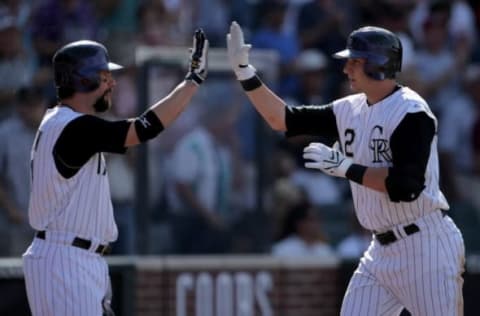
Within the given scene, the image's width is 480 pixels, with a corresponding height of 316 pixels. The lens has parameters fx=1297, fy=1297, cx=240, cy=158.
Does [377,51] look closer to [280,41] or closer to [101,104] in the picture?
[101,104]

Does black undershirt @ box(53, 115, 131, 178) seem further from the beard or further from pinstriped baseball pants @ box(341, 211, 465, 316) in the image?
pinstriped baseball pants @ box(341, 211, 465, 316)

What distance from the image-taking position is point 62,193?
6.12 metres

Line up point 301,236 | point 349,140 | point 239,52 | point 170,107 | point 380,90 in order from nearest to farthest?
point 170,107, point 380,90, point 349,140, point 239,52, point 301,236

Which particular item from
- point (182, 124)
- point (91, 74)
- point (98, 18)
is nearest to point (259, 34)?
point (98, 18)

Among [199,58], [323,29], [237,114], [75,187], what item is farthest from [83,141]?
[323,29]

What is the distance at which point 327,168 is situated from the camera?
20.3 feet

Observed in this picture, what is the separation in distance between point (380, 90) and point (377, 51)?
7.8 inches

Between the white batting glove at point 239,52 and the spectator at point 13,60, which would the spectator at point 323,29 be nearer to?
the spectator at point 13,60

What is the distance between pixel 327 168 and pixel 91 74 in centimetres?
122

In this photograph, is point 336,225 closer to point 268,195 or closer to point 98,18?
point 268,195

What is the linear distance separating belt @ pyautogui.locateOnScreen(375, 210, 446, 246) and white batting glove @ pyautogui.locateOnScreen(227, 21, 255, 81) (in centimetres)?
108

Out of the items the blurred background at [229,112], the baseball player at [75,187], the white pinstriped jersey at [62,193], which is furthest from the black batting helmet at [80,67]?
the blurred background at [229,112]

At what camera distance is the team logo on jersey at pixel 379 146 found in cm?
629

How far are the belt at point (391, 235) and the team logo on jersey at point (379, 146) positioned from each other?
34cm
